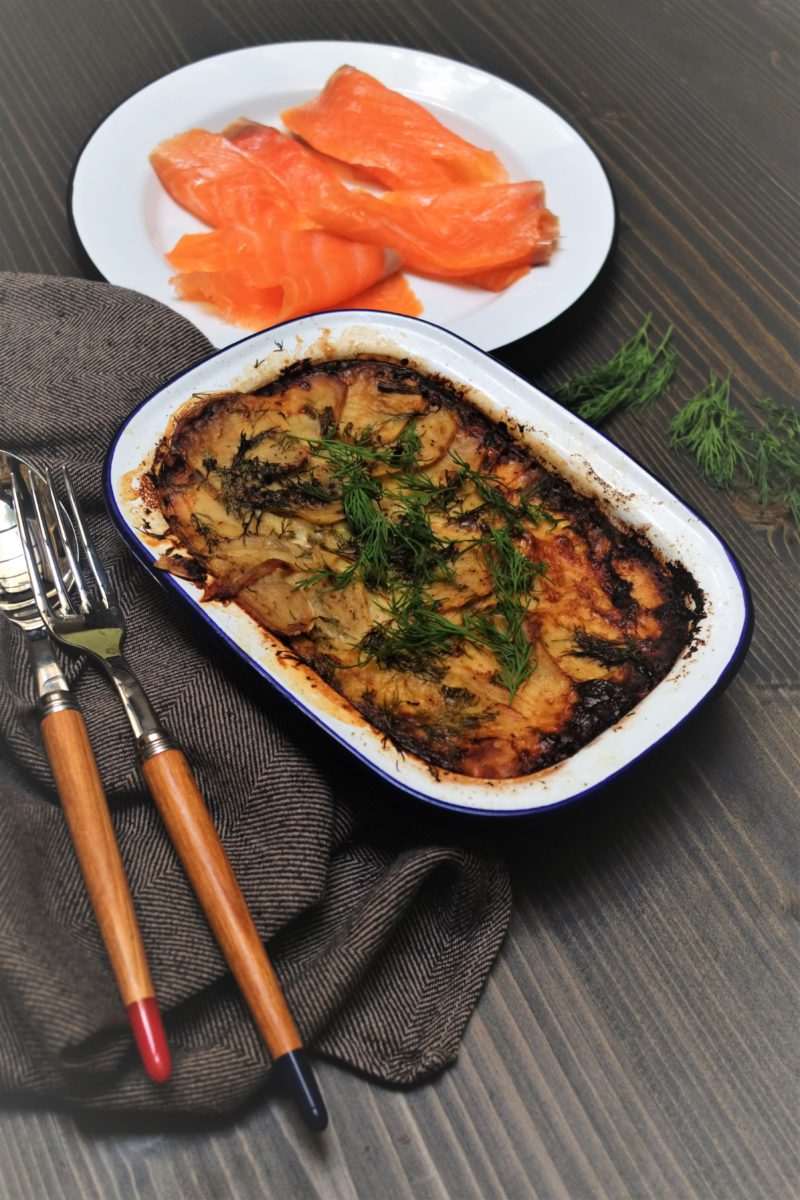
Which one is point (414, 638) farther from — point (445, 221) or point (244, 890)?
point (445, 221)

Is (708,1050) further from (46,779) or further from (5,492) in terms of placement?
(5,492)

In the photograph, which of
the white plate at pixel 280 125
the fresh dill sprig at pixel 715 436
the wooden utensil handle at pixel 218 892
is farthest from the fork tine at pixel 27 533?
the fresh dill sprig at pixel 715 436

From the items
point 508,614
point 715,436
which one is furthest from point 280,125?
point 508,614

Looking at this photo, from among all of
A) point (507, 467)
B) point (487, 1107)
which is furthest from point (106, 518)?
point (487, 1107)

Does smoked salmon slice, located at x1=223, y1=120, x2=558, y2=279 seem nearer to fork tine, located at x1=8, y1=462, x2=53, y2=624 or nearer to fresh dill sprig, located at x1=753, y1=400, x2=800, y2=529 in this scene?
fresh dill sprig, located at x1=753, y1=400, x2=800, y2=529

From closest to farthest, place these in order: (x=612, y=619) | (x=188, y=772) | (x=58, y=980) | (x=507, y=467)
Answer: (x=58, y=980)
(x=188, y=772)
(x=612, y=619)
(x=507, y=467)

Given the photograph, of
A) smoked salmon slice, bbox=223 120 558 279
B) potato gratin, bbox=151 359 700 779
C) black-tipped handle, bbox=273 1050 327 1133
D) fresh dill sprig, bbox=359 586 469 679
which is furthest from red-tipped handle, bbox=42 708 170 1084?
smoked salmon slice, bbox=223 120 558 279
